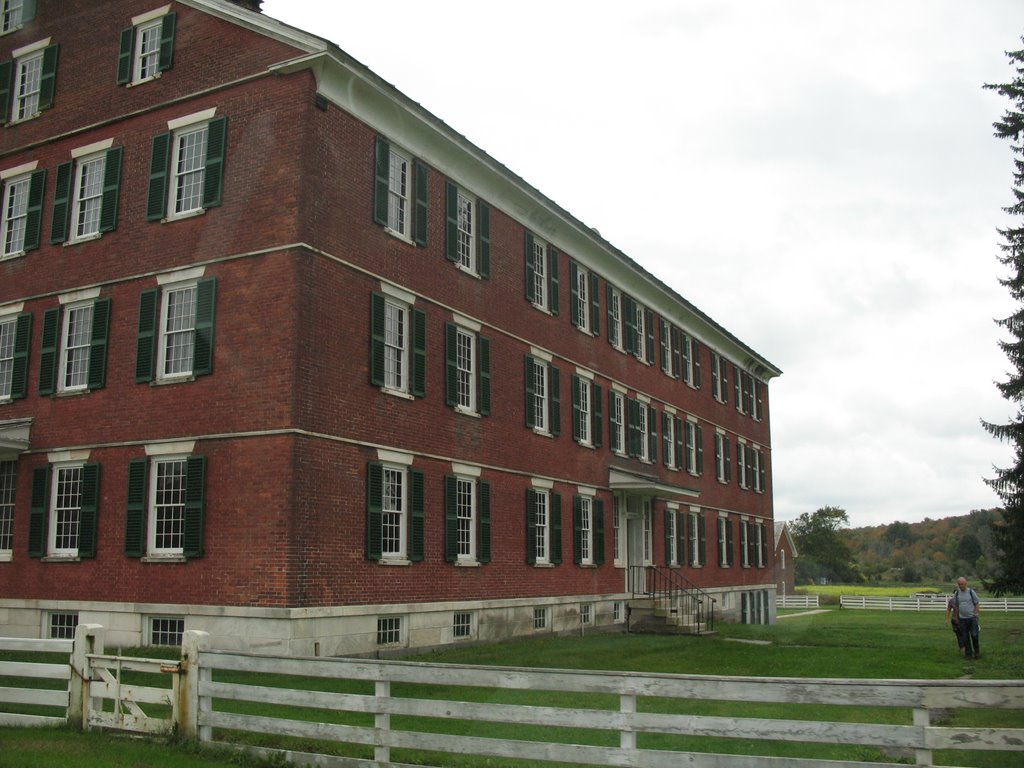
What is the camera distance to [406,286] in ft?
69.8

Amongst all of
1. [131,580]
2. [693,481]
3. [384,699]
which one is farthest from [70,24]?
[693,481]

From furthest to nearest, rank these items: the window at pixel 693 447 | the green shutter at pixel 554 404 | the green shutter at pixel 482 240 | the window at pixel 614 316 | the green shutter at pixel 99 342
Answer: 1. the window at pixel 693 447
2. the window at pixel 614 316
3. the green shutter at pixel 554 404
4. the green shutter at pixel 482 240
5. the green shutter at pixel 99 342

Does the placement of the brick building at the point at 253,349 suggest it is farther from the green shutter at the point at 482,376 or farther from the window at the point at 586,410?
the window at the point at 586,410

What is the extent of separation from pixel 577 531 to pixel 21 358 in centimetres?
1473

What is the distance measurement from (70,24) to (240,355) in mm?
9977

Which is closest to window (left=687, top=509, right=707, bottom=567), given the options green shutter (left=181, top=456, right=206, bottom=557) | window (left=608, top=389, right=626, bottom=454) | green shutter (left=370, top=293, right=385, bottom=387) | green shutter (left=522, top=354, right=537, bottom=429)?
window (left=608, top=389, right=626, bottom=454)

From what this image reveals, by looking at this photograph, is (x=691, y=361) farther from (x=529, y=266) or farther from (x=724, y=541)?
(x=529, y=266)

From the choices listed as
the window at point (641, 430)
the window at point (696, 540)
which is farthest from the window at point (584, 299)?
the window at point (696, 540)

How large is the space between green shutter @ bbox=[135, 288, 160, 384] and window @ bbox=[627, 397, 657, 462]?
17079 mm

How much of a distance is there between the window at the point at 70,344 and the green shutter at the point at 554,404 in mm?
11631

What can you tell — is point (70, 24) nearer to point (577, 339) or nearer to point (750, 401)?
point (577, 339)

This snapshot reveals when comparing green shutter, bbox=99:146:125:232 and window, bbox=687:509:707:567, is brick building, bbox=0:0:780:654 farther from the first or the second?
window, bbox=687:509:707:567

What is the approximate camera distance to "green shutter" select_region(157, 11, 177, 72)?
20.7 m

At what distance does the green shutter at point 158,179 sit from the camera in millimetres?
20188
